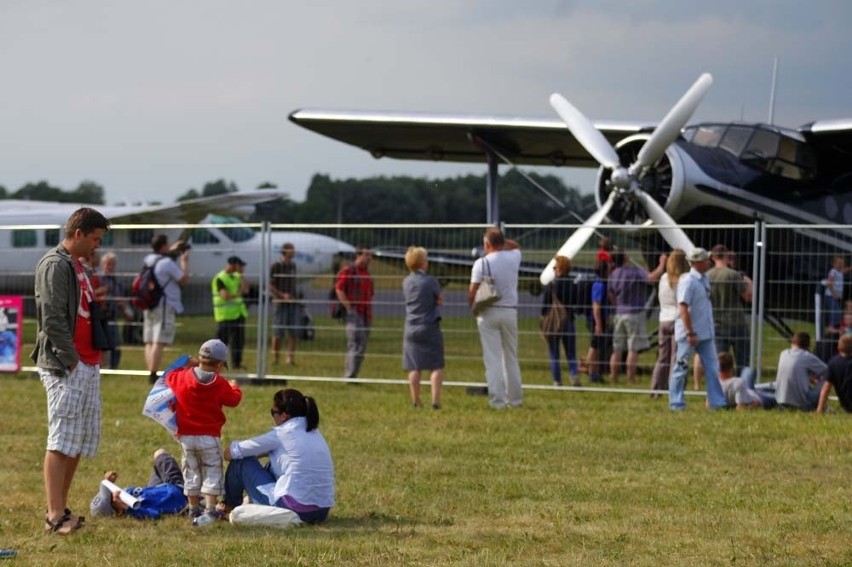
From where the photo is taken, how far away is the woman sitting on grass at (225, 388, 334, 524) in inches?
282

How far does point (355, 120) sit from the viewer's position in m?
21.2

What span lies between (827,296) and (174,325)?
700 cm

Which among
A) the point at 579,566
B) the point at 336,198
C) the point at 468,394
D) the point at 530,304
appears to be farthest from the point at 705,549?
the point at 336,198

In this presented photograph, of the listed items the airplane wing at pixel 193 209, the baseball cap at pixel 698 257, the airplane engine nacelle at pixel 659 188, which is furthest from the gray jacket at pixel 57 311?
the airplane wing at pixel 193 209

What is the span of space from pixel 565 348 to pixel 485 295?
289 cm

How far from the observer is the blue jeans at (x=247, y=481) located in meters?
7.30

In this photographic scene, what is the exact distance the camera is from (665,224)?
1623cm

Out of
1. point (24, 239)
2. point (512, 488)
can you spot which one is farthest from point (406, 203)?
point (512, 488)

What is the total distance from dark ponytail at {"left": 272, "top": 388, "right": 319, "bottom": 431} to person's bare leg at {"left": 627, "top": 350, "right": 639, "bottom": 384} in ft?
26.8

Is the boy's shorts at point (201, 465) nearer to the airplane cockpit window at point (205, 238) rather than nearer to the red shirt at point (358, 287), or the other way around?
the red shirt at point (358, 287)

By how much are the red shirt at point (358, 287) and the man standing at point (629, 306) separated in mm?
2759

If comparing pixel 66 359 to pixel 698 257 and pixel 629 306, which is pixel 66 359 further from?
pixel 629 306

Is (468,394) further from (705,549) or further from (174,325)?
(705,549)

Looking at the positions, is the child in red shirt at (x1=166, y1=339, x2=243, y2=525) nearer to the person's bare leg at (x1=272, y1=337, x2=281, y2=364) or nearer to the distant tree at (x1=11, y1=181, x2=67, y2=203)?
the person's bare leg at (x1=272, y1=337, x2=281, y2=364)
